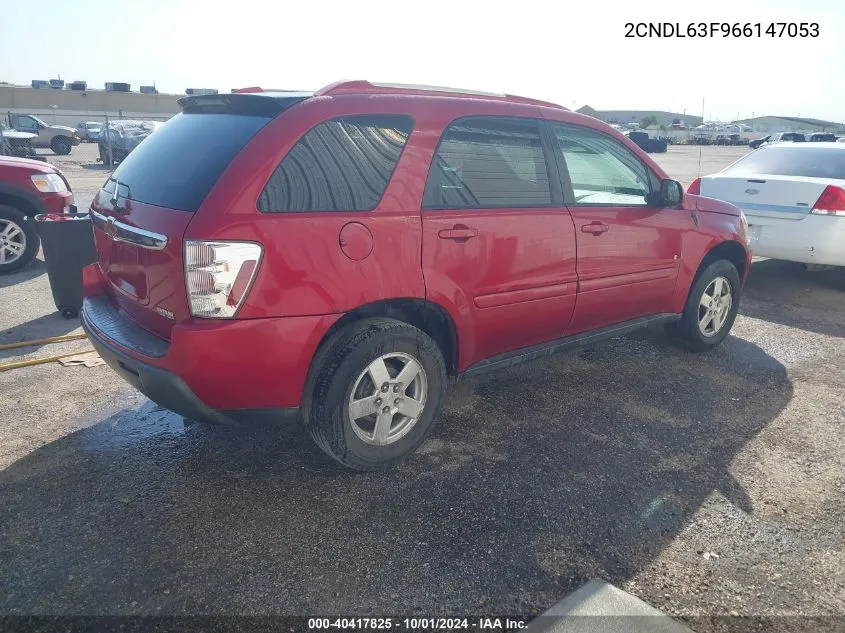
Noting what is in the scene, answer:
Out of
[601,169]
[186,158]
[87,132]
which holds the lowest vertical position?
[87,132]

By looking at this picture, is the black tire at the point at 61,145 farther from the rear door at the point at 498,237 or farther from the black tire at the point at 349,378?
the black tire at the point at 349,378

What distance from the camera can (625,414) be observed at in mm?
4051

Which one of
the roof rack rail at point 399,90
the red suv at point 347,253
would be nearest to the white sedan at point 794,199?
the red suv at point 347,253

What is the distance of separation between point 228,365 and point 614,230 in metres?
2.54

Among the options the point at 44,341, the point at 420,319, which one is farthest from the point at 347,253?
the point at 44,341

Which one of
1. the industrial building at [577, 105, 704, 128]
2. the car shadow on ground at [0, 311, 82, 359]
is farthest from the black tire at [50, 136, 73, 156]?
the industrial building at [577, 105, 704, 128]

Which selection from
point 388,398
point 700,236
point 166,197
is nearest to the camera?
point 166,197

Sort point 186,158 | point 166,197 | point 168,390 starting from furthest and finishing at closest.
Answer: point 186,158, point 166,197, point 168,390

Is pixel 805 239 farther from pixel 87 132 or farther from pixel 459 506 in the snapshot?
pixel 87 132

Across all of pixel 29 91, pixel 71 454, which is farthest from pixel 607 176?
pixel 29 91

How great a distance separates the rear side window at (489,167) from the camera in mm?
3320

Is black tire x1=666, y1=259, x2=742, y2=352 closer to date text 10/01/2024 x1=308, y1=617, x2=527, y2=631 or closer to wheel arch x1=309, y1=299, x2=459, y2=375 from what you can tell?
wheel arch x1=309, y1=299, x2=459, y2=375

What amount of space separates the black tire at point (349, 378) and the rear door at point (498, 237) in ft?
0.90

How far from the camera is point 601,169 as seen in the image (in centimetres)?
420
